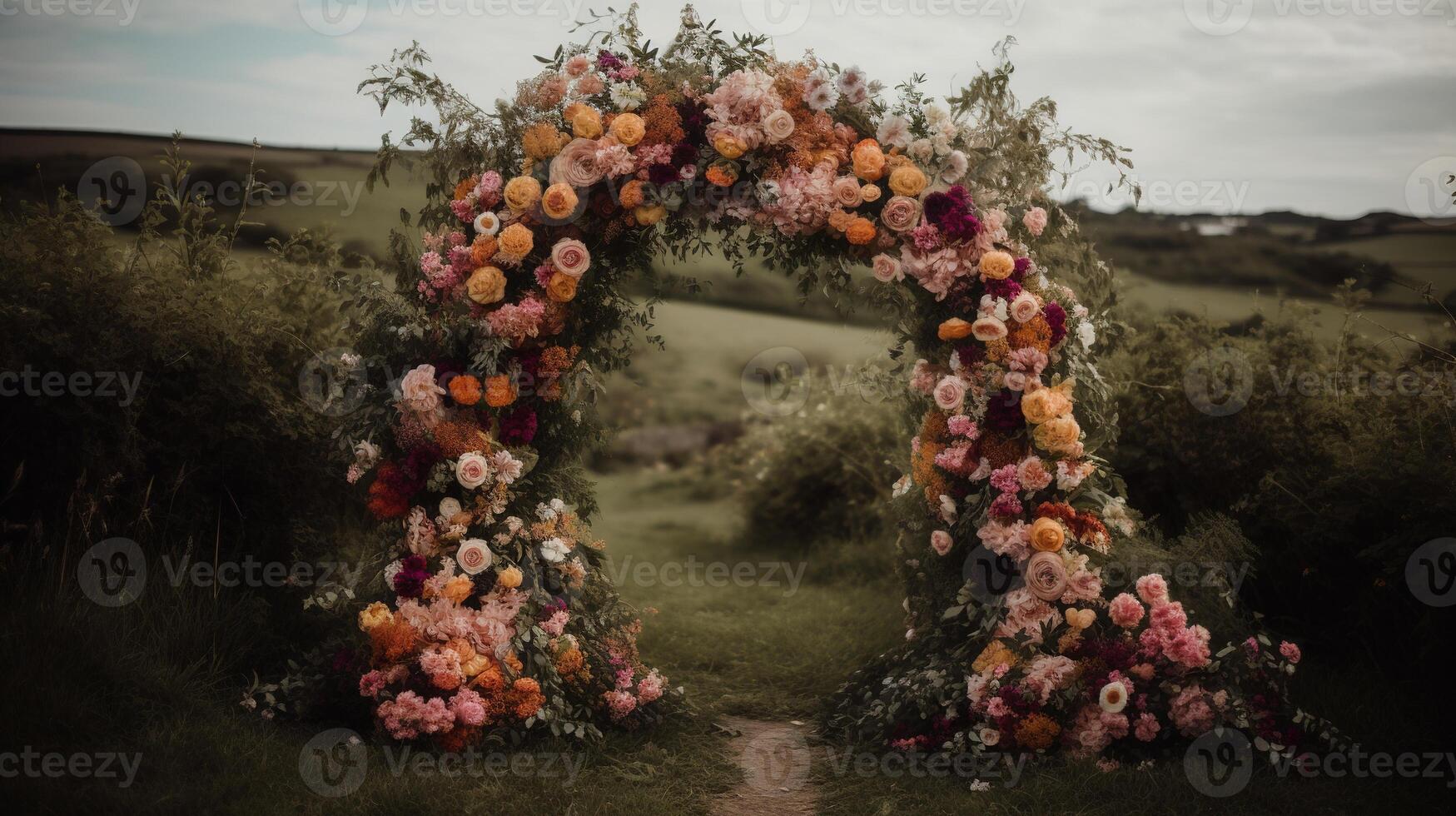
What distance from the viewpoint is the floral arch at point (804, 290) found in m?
4.58

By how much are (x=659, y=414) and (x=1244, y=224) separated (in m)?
8.77

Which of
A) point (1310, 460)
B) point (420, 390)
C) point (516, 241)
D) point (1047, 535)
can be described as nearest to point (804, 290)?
point (516, 241)

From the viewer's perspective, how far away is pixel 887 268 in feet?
16.3

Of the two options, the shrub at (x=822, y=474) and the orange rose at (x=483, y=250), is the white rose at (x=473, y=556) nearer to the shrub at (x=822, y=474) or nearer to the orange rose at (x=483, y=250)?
the orange rose at (x=483, y=250)

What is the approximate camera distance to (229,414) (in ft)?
18.1

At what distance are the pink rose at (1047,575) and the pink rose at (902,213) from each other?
175cm

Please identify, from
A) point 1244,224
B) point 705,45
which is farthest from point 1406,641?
point 1244,224

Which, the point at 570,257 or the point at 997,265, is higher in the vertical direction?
the point at 997,265

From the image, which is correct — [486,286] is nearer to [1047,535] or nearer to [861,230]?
[861,230]

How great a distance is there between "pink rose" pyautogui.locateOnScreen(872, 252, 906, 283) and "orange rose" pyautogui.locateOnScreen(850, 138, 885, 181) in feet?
1.38

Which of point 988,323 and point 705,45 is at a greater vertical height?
point 705,45

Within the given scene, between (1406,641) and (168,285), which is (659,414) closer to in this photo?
(168,285)

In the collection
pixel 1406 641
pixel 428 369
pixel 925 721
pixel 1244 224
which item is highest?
pixel 1244 224

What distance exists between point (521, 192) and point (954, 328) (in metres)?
2.31
